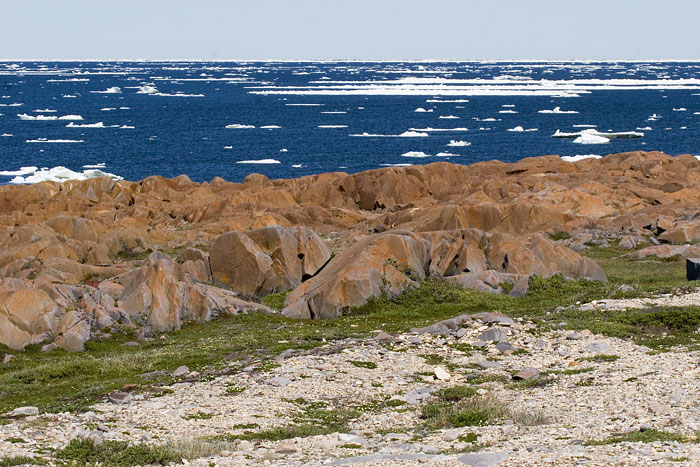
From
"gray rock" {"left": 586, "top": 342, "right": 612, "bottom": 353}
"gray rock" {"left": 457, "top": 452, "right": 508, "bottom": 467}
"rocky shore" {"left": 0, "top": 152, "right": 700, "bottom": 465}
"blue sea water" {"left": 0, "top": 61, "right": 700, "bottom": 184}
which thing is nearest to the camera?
"gray rock" {"left": 457, "top": 452, "right": 508, "bottom": 467}

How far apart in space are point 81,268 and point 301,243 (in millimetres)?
8449

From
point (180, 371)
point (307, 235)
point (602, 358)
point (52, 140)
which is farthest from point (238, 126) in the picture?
point (602, 358)

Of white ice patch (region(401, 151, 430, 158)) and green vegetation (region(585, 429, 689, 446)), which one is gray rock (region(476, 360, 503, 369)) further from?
white ice patch (region(401, 151, 430, 158))

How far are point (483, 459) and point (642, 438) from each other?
272cm

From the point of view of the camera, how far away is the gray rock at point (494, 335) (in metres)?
22.6

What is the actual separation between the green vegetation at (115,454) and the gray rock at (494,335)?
415 inches

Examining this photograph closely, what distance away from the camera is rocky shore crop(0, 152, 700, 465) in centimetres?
1488

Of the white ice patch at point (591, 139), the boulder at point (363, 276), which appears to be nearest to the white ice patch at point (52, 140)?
the white ice patch at point (591, 139)

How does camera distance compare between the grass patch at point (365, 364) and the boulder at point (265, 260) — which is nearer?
the grass patch at point (365, 364)

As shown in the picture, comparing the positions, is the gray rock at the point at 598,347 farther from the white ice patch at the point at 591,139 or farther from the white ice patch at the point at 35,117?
the white ice patch at the point at 35,117

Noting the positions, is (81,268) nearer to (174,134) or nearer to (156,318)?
(156,318)

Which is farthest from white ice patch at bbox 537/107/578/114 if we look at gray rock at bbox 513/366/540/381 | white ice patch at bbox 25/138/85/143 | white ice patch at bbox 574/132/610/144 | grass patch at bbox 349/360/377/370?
gray rock at bbox 513/366/540/381

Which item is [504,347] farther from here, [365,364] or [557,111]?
[557,111]

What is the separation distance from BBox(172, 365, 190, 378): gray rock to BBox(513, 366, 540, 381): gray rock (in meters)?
7.54
